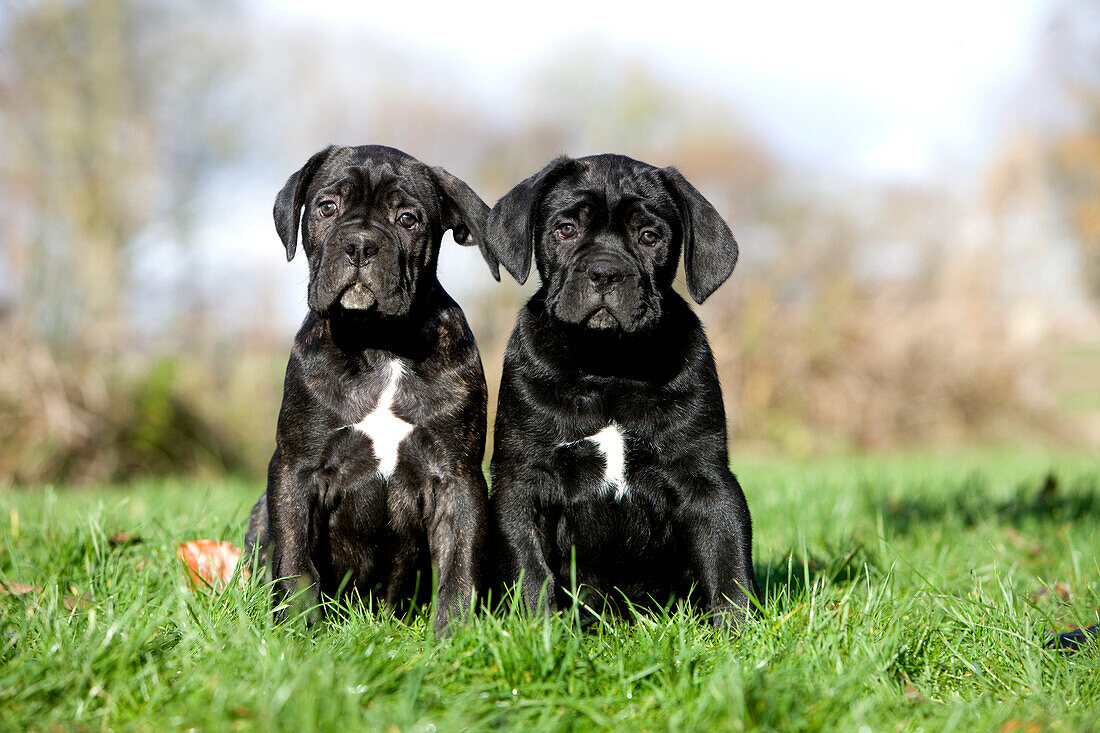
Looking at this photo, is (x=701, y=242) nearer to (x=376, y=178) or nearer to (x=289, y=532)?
(x=376, y=178)

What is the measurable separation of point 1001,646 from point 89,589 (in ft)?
9.71

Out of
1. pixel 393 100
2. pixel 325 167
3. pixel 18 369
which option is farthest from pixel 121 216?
pixel 325 167

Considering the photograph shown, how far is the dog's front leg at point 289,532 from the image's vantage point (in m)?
→ 3.19

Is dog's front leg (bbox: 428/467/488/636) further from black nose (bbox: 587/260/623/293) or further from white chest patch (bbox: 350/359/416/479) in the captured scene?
black nose (bbox: 587/260/623/293)

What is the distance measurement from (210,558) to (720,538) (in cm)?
190

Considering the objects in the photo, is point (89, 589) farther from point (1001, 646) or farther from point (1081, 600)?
point (1081, 600)

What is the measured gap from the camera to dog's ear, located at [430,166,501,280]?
11.9 ft

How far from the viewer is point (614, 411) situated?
129 inches

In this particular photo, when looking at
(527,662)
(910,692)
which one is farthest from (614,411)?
(910,692)

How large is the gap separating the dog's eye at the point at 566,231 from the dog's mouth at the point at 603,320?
432 millimetres

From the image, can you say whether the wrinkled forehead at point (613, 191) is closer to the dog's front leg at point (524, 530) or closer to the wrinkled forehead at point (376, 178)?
the wrinkled forehead at point (376, 178)

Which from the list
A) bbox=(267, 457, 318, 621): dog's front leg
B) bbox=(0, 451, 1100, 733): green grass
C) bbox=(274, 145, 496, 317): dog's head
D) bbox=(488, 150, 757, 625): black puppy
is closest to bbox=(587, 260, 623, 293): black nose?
bbox=(488, 150, 757, 625): black puppy

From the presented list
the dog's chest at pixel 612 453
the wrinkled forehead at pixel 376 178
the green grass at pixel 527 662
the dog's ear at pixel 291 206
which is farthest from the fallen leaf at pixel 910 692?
the dog's ear at pixel 291 206

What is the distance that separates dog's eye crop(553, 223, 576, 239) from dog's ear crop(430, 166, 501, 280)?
287mm
